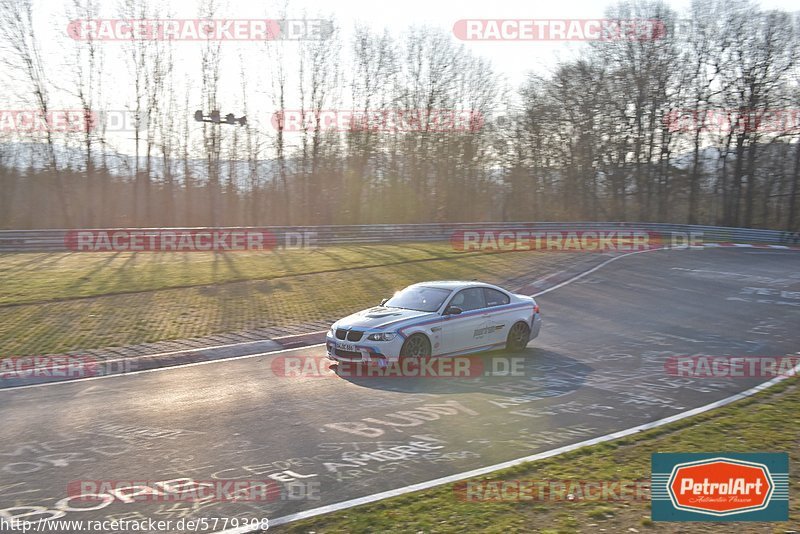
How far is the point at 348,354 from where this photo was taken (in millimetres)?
11430

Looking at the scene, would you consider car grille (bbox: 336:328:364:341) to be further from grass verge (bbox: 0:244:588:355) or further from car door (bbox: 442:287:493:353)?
grass verge (bbox: 0:244:588:355)

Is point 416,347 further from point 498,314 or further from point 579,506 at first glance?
point 579,506

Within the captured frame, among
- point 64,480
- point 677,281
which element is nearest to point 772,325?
point 677,281

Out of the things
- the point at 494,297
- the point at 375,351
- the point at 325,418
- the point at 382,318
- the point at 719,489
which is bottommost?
the point at 325,418

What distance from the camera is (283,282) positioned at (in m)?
20.4

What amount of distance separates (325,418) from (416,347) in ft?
9.88

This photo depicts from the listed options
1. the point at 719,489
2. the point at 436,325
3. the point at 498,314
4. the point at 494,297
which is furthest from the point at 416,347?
the point at 719,489

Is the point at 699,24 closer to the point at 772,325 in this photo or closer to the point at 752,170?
the point at 752,170

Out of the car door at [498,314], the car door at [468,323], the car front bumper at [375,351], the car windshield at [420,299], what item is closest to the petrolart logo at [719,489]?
the car front bumper at [375,351]

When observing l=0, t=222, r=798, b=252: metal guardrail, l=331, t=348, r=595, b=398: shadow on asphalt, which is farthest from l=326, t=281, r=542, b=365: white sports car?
l=0, t=222, r=798, b=252: metal guardrail

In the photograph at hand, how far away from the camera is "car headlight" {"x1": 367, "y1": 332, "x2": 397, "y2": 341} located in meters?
11.2

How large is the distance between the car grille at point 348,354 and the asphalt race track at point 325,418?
1.34ft

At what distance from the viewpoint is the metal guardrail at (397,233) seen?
25.5 metres

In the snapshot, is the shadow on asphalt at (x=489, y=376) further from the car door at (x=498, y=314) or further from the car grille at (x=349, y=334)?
the car grille at (x=349, y=334)
